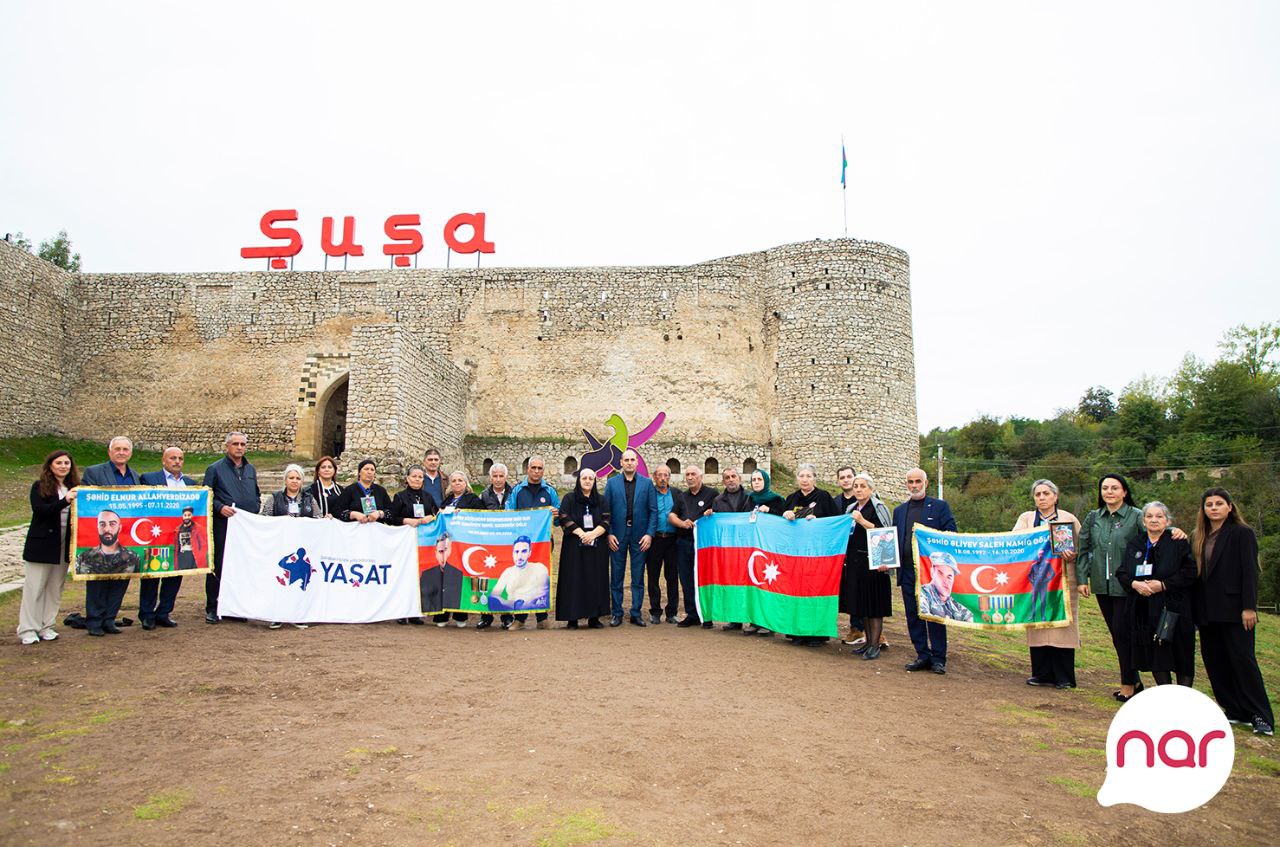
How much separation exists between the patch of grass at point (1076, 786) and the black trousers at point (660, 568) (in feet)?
16.3

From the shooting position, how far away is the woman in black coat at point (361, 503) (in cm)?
852

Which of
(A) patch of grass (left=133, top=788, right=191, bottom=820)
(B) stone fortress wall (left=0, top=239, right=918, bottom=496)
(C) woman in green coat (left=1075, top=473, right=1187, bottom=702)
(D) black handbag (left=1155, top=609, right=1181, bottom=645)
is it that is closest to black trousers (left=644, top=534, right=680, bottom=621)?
(C) woman in green coat (left=1075, top=473, right=1187, bottom=702)

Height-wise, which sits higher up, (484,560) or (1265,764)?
(484,560)

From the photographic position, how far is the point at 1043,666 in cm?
691

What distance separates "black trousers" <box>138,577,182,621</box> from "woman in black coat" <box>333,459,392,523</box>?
156 centimetres

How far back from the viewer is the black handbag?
5.95 metres

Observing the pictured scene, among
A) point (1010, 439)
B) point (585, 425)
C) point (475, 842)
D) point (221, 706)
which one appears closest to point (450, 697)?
point (221, 706)

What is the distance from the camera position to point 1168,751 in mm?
4406

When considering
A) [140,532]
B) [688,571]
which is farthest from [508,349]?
[140,532]

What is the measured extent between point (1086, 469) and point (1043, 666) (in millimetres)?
39797

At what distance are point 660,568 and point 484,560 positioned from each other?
187cm

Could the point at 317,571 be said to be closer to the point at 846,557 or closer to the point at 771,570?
the point at 771,570

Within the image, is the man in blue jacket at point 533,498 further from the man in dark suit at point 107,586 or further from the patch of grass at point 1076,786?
the patch of grass at point 1076,786

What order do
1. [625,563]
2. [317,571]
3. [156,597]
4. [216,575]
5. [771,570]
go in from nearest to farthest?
[156,597]
[216,575]
[317,571]
[771,570]
[625,563]
